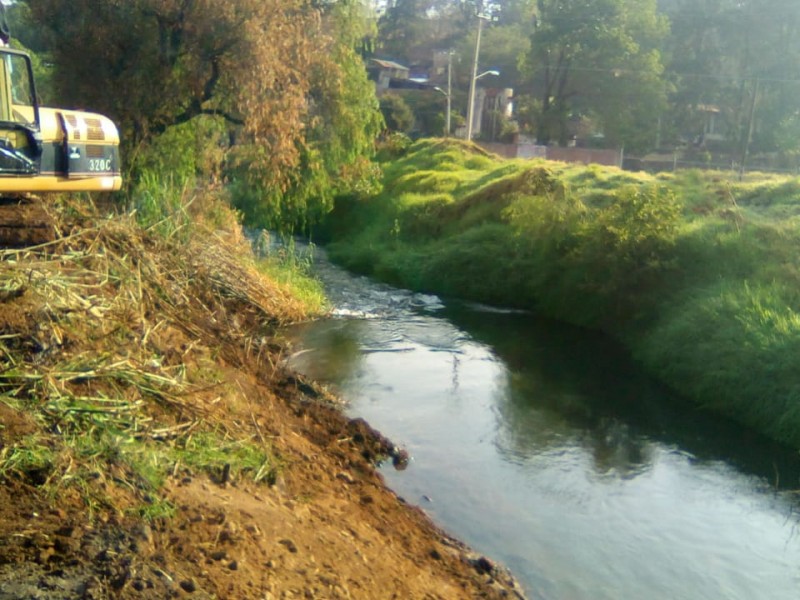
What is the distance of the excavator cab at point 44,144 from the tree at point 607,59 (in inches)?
1449

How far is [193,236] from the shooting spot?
13.2 m

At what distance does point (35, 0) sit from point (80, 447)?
1057 cm

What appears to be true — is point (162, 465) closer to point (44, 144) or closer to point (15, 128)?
point (15, 128)

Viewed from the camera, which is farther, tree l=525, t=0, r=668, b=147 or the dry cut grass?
tree l=525, t=0, r=668, b=147

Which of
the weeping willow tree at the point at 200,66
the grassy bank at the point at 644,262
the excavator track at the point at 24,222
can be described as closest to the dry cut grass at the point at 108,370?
the excavator track at the point at 24,222

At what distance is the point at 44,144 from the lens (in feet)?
31.9

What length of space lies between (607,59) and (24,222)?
1515 inches

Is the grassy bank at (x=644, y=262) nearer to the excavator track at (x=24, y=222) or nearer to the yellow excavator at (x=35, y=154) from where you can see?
the yellow excavator at (x=35, y=154)

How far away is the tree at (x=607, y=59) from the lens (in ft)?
144

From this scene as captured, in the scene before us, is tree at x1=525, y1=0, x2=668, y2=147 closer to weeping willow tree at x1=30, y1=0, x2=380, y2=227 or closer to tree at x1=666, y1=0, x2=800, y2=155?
tree at x1=666, y1=0, x2=800, y2=155

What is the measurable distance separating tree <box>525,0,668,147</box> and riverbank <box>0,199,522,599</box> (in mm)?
37097

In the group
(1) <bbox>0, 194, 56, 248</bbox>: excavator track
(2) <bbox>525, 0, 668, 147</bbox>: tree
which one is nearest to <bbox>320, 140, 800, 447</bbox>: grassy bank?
(1) <bbox>0, 194, 56, 248</bbox>: excavator track

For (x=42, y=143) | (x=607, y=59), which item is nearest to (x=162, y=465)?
(x=42, y=143)

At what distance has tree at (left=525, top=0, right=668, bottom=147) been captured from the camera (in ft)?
144
